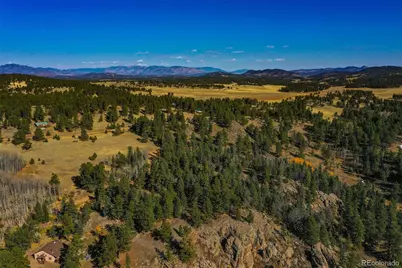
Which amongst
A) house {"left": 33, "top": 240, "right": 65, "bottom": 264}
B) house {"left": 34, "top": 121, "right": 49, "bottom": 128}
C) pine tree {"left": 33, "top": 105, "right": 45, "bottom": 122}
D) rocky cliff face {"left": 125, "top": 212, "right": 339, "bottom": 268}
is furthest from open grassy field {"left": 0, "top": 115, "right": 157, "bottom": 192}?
rocky cliff face {"left": 125, "top": 212, "right": 339, "bottom": 268}

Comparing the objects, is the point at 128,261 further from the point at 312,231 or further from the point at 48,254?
the point at 312,231

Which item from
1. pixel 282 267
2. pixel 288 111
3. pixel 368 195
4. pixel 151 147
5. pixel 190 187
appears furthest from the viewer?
pixel 288 111

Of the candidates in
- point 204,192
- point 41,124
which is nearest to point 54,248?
point 204,192

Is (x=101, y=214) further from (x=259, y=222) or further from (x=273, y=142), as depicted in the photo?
(x=273, y=142)

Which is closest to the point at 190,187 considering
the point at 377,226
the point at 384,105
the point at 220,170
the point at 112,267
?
the point at 220,170

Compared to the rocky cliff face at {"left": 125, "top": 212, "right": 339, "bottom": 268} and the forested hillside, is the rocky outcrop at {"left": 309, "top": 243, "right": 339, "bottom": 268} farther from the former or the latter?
the forested hillside

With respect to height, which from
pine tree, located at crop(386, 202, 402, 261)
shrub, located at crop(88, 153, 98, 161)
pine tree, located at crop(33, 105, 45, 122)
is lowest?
pine tree, located at crop(386, 202, 402, 261)
